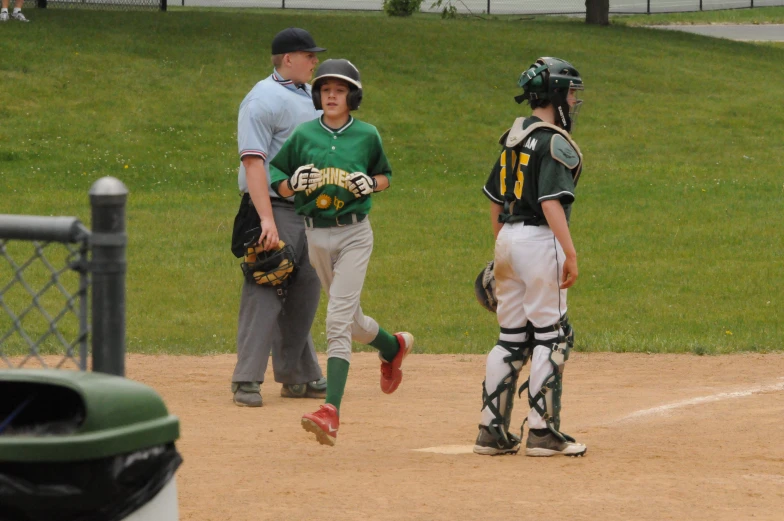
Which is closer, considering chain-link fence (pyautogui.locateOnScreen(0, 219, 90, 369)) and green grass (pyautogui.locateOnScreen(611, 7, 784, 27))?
chain-link fence (pyautogui.locateOnScreen(0, 219, 90, 369))

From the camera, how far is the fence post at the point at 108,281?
2.73 metres

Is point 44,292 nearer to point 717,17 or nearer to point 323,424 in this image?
point 323,424

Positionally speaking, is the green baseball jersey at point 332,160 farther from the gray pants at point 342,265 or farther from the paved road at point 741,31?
the paved road at point 741,31

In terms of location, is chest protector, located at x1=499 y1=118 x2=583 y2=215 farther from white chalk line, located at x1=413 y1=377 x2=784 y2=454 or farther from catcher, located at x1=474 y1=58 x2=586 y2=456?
white chalk line, located at x1=413 y1=377 x2=784 y2=454

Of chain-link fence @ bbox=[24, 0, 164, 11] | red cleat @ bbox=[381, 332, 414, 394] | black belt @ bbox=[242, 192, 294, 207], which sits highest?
chain-link fence @ bbox=[24, 0, 164, 11]

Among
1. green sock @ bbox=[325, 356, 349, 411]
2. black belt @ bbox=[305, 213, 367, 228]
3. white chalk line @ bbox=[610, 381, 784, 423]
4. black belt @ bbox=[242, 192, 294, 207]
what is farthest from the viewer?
black belt @ bbox=[242, 192, 294, 207]

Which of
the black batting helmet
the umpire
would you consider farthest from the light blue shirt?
the black batting helmet

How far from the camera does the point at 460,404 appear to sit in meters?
7.40

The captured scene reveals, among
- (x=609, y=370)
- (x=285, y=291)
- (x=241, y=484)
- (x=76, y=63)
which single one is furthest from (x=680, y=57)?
(x=241, y=484)

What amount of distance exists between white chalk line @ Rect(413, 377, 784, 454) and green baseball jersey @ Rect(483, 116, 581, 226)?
1.15 m

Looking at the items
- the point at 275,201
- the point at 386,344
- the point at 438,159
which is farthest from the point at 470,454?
the point at 438,159

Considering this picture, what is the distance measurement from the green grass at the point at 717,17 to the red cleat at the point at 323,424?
3306 centimetres

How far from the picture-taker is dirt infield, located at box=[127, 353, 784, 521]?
4691 mm

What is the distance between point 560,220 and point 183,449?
83.0 inches
